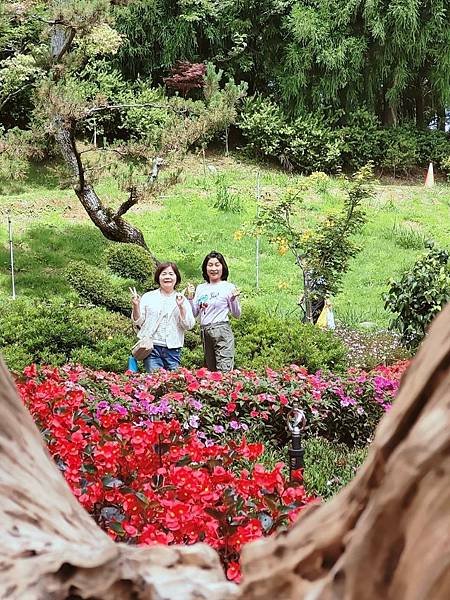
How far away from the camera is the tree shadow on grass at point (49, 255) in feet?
31.8

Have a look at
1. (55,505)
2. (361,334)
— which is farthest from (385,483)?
(361,334)

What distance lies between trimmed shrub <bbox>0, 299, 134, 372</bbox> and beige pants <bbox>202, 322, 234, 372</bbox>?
984mm

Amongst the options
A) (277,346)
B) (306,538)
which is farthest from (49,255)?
(306,538)

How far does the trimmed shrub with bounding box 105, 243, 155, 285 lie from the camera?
840 centimetres

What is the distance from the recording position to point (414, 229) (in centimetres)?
1291

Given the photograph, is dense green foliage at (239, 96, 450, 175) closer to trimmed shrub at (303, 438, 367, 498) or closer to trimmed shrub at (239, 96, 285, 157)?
trimmed shrub at (239, 96, 285, 157)

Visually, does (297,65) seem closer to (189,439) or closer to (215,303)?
(215,303)

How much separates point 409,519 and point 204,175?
1457 centimetres

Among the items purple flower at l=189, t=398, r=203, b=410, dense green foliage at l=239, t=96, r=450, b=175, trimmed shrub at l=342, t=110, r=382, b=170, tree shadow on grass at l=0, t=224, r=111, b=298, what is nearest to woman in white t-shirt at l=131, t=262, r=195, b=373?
purple flower at l=189, t=398, r=203, b=410

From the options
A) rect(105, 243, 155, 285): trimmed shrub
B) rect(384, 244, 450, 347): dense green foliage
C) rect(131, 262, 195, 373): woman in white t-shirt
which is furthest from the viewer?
rect(105, 243, 155, 285): trimmed shrub

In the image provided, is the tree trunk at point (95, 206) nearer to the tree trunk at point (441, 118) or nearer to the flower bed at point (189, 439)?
the flower bed at point (189, 439)

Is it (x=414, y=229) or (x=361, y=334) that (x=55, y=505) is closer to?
(x=361, y=334)

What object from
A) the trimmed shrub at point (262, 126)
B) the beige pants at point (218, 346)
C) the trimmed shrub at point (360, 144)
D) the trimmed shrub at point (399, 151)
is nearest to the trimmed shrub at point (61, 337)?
the beige pants at point (218, 346)

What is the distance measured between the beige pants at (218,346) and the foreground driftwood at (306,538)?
14.4 ft
